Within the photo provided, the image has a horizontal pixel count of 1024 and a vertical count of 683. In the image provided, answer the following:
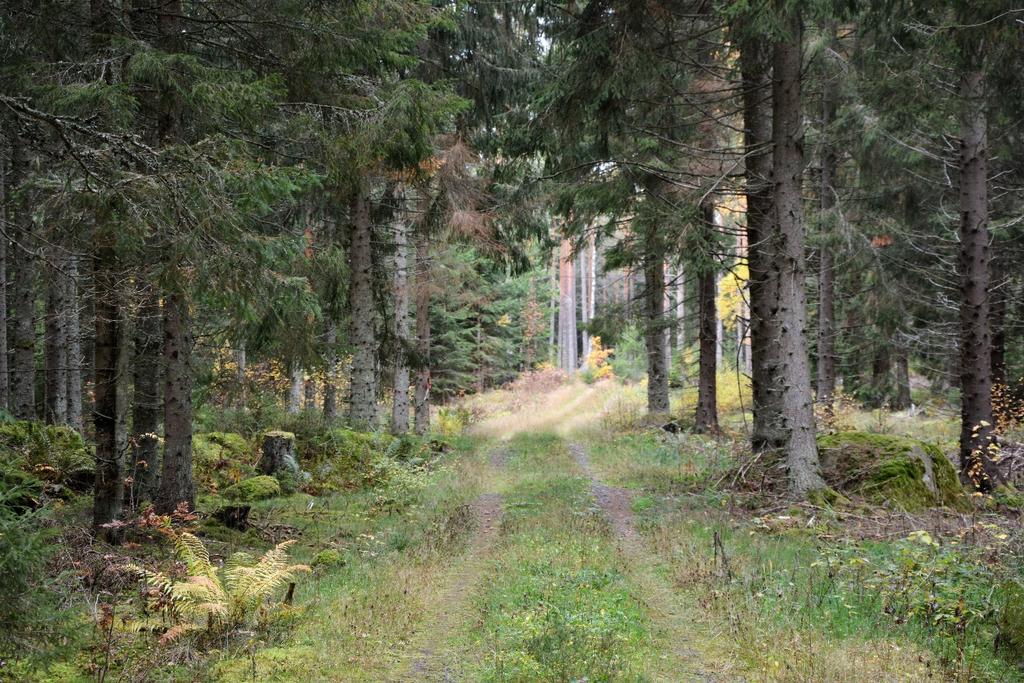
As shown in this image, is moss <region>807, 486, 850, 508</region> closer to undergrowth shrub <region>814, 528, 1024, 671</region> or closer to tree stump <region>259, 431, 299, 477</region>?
undergrowth shrub <region>814, 528, 1024, 671</region>

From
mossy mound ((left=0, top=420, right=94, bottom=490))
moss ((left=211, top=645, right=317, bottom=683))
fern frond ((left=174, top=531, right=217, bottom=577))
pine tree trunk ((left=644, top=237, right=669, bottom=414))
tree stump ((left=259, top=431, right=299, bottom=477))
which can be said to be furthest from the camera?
pine tree trunk ((left=644, top=237, right=669, bottom=414))

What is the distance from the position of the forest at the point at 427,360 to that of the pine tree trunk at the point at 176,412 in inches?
1.6

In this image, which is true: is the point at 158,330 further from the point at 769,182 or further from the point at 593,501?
the point at 769,182

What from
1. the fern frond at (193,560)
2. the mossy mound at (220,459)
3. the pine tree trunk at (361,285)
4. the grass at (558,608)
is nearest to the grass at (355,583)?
the grass at (558,608)

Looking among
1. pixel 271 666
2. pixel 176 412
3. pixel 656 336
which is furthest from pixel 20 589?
pixel 656 336

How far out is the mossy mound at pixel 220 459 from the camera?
466 inches

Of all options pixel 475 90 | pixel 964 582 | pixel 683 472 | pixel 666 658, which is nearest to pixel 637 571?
pixel 666 658

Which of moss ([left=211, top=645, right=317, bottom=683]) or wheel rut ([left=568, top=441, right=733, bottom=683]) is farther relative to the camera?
wheel rut ([left=568, top=441, right=733, bottom=683])

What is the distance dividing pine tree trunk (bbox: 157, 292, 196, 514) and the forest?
41 millimetres

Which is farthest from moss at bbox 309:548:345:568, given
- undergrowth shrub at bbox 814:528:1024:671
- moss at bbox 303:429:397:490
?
undergrowth shrub at bbox 814:528:1024:671

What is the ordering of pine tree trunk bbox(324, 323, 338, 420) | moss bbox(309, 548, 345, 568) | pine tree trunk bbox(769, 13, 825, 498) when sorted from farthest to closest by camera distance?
pine tree trunk bbox(324, 323, 338, 420), pine tree trunk bbox(769, 13, 825, 498), moss bbox(309, 548, 345, 568)

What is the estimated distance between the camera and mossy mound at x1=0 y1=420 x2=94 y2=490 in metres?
8.74

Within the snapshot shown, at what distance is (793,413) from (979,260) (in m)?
4.32

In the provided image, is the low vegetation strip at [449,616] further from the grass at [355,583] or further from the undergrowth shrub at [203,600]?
the undergrowth shrub at [203,600]
